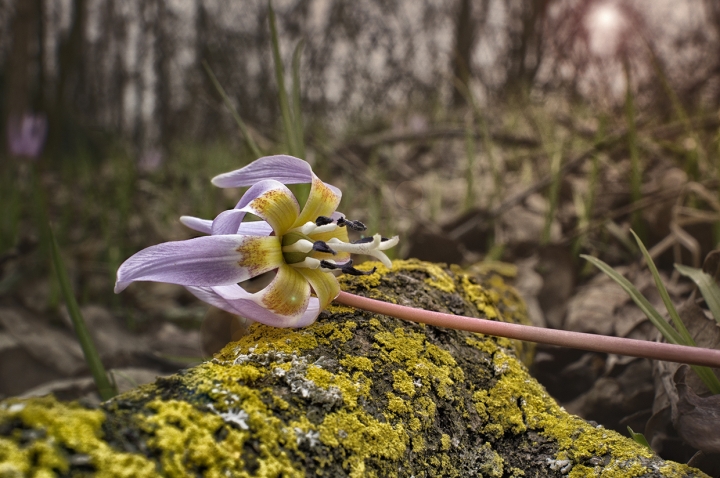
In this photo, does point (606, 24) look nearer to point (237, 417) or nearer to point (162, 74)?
point (237, 417)

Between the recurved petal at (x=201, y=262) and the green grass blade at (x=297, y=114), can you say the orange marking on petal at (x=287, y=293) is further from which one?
the green grass blade at (x=297, y=114)

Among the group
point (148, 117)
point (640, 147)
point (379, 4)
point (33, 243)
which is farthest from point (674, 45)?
point (148, 117)

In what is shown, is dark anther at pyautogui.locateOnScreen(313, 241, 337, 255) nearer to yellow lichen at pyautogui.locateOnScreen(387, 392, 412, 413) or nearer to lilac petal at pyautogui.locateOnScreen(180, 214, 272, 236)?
lilac petal at pyautogui.locateOnScreen(180, 214, 272, 236)

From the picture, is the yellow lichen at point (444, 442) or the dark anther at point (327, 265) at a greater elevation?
the dark anther at point (327, 265)

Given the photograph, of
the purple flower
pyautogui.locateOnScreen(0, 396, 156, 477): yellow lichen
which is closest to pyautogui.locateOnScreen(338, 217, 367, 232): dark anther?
the purple flower

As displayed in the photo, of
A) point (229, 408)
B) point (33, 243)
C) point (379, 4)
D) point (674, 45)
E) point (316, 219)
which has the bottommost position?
point (33, 243)

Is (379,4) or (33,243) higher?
(379,4)

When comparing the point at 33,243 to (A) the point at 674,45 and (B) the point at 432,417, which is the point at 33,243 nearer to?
(B) the point at 432,417

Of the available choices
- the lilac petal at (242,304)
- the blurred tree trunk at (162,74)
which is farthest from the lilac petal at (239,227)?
the blurred tree trunk at (162,74)
